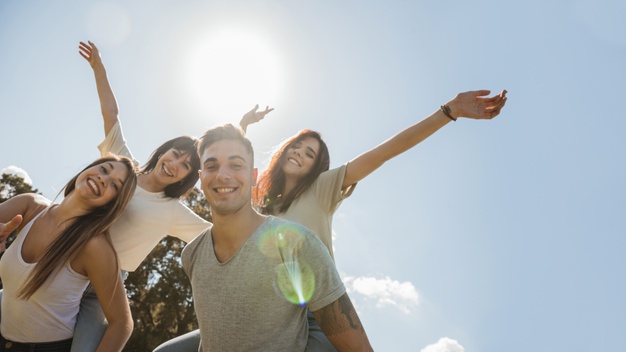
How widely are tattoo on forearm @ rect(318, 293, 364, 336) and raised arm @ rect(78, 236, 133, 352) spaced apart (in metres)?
2.03

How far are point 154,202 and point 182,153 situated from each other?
29.2 inches

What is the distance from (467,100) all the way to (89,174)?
4.06m

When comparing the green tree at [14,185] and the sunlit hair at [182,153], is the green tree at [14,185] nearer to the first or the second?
the green tree at [14,185]

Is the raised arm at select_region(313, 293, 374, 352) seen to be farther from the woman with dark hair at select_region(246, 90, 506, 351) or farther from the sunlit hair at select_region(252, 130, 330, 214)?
the sunlit hair at select_region(252, 130, 330, 214)

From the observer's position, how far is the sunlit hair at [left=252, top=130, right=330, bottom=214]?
5.05 m

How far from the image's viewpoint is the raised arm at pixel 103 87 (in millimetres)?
6172

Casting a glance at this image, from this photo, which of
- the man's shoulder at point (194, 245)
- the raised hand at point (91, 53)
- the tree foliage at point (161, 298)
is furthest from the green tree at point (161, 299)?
the man's shoulder at point (194, 245)

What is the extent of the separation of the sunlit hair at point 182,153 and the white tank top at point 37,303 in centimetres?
165

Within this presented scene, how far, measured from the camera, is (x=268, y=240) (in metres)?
3.29

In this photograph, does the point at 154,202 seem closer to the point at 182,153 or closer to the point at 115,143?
the point at 182,153

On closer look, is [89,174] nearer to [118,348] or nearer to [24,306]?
[24,306]

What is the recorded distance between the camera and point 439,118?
178 inches

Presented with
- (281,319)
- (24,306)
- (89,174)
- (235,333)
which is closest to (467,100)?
(281,319)

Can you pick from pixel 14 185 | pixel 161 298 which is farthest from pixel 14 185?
pixel 161 298
